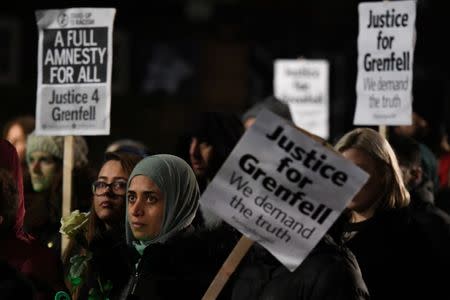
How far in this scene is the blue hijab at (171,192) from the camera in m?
5.74

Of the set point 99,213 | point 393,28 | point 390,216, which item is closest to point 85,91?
point 99,213

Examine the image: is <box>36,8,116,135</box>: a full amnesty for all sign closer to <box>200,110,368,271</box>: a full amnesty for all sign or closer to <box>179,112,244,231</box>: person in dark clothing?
<box>179,112,244,231</box>: person in dark clothing

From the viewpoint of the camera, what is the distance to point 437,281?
5859 millimetres

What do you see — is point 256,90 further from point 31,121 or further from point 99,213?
point 99,213

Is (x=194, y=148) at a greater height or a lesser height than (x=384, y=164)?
lesser

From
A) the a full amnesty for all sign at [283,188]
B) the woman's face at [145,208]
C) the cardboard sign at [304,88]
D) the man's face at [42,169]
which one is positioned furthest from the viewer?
the cardboard sign at [304,88]

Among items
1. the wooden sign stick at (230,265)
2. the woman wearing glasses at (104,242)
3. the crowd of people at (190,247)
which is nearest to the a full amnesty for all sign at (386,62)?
the crowd of people at (190,247)

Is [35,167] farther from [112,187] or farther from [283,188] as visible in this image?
[283,188]

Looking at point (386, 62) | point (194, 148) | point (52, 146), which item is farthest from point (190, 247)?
point (386, 62)

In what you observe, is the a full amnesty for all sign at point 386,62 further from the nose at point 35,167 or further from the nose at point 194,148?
the nose at point 35,167

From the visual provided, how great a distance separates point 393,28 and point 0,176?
4112 millimetres

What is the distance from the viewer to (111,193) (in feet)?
21.8

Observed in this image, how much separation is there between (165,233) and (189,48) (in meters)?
20.8

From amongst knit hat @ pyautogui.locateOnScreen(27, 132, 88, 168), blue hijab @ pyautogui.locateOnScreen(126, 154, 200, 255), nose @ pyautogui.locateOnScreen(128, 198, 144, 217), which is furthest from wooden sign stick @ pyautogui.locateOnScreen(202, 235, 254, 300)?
knit hat @ pyautogui.locateOnScreen(27, 132, 88, 168)
